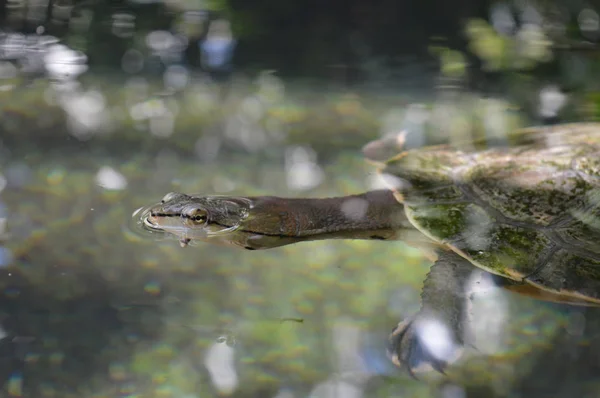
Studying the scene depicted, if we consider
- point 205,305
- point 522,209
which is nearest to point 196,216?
point 205,305

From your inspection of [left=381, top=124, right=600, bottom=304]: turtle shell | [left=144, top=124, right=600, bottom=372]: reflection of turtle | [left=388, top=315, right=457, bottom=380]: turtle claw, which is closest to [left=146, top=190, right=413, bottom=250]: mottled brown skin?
[left=144, top=124, right=600, bottom=372]: reflection of turtle

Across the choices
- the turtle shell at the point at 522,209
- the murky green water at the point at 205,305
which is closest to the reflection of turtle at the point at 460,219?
the turtle shell at the point at 522,209

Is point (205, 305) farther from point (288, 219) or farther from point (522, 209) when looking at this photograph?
point (522, 209)

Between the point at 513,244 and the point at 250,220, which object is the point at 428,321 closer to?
the point at 513,244

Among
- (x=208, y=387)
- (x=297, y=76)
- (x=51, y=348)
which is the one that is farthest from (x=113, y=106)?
(x=208, y=387)

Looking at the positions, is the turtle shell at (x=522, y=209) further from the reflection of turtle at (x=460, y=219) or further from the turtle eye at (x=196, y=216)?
the turtle eye at (x=196, y=216)
